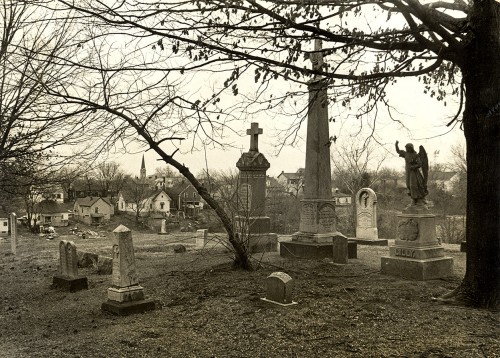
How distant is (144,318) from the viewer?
7.80 m

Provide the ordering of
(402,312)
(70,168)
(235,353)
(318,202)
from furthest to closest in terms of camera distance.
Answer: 1. (318,202)
2. (70,168)
3. (402,312)
4. (235,353)

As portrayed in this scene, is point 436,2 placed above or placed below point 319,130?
above

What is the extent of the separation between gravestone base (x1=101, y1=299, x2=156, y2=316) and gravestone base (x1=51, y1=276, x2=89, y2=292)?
2.61 meters

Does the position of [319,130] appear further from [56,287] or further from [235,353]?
[235,353]

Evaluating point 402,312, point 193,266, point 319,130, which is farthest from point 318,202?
point 402,312

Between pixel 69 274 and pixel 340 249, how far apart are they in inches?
250

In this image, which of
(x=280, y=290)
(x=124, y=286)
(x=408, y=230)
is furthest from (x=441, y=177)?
(x=124, y=286)

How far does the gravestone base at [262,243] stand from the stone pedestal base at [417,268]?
203 inches

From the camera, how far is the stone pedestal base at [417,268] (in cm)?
969

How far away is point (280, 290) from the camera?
7.78 m

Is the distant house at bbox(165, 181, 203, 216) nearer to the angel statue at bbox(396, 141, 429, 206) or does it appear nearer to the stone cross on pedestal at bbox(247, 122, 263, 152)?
the stone cross on pedestal at bbox(247, 122, 263, 152)

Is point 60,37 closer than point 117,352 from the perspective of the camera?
No

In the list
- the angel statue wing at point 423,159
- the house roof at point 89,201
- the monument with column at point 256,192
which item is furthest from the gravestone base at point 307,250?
the house roof at point 89,201

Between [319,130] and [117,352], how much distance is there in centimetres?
891
